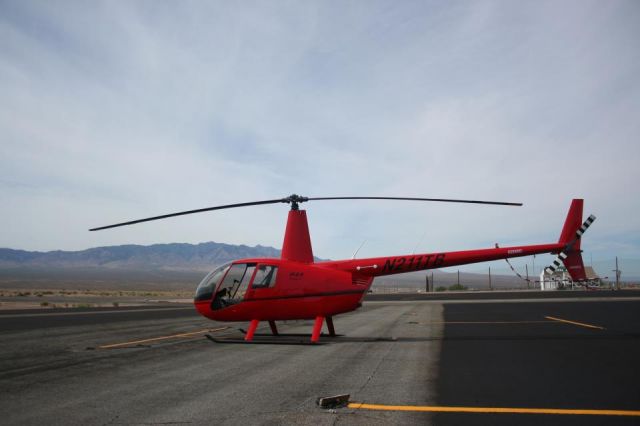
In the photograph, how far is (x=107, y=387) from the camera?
7.22 meters

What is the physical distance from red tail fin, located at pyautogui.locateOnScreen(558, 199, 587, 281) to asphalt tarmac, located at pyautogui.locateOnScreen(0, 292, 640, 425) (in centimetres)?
219

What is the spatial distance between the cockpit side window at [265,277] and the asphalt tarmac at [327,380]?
1.79 m

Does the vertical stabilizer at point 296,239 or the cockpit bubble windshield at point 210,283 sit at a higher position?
the vertical stabilizer at point 296,239

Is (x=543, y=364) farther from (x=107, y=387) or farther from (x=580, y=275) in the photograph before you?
(x=107, y=387)

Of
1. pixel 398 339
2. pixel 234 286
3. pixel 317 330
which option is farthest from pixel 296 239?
pixel 398 339

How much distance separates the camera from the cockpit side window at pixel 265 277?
13188 millimetres

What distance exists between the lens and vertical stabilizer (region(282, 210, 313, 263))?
13.7 meters

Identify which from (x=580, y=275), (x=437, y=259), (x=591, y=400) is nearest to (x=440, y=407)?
(x=591, y=400)

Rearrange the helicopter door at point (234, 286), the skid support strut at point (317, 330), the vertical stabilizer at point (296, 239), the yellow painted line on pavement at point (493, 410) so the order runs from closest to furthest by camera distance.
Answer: the yellow painted line on pavement at point (493, 410) → the skid support strut at point (317, 330) → the helicopter door at point (234, 286) → the vertical stabilizer at point (296, 239)

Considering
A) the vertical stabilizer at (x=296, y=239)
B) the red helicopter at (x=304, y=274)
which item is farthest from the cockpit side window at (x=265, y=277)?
the vertical stabilizer at (x=296, y=239)

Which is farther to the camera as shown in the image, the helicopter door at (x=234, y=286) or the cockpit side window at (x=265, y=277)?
the helicopter door at (x=234, y=286)

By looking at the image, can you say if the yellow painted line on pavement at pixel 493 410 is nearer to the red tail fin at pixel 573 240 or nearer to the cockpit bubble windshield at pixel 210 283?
the cockpit bubble windshield at pixel 210 283

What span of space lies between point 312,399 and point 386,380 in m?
1.89

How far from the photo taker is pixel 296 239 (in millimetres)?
13727
